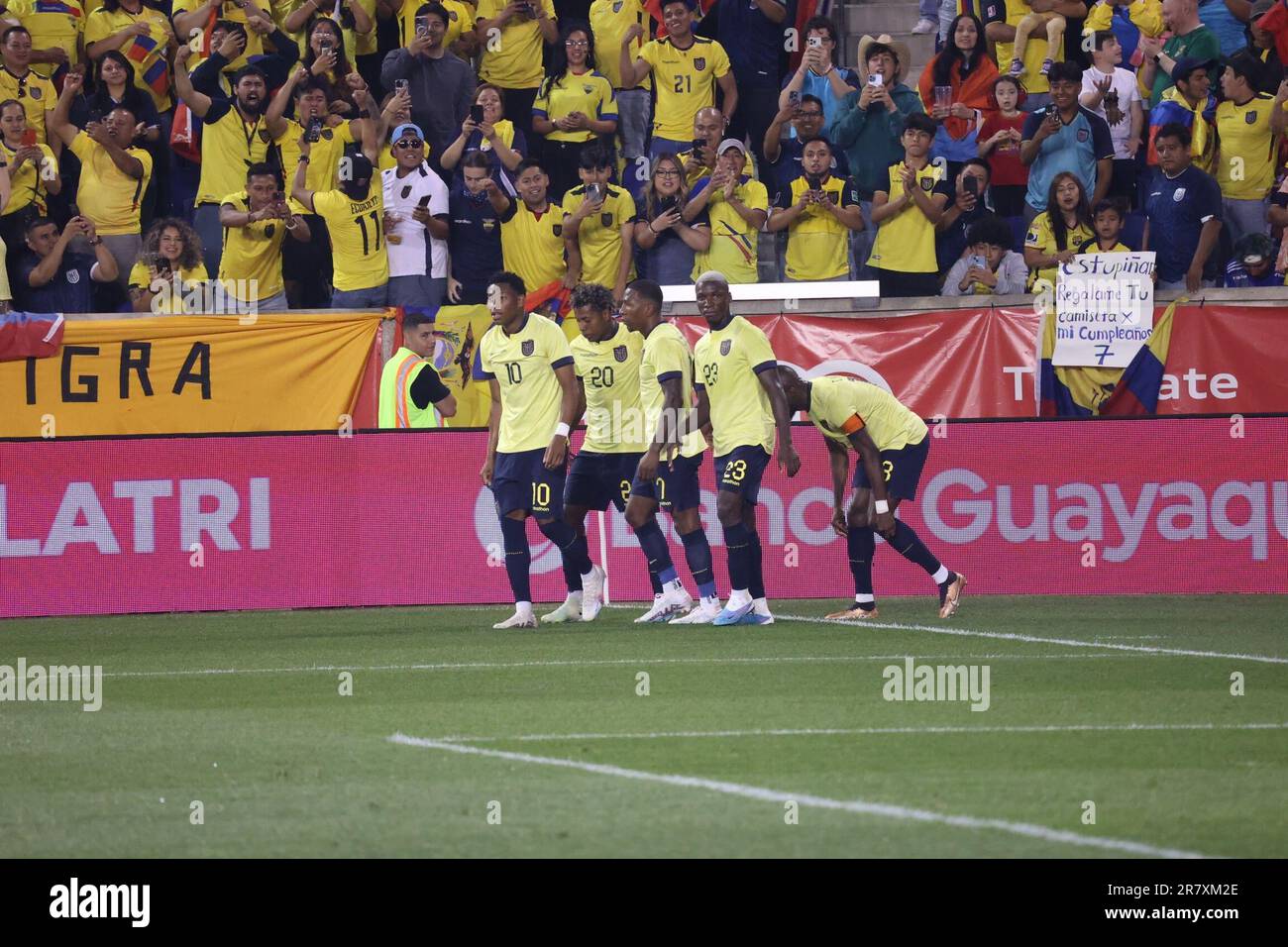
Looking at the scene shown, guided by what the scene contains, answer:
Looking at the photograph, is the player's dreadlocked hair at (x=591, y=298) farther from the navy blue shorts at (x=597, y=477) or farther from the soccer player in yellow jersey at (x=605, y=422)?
the navy blue shorts at (x=597, y=477)

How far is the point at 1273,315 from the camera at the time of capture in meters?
17.9

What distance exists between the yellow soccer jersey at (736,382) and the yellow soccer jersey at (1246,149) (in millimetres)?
7345

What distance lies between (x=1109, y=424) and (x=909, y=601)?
2.25m

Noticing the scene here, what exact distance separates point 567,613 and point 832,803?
7.71 metres

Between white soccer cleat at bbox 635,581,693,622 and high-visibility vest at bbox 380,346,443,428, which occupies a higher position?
high-visibility vest at bbox 380,346,443,428

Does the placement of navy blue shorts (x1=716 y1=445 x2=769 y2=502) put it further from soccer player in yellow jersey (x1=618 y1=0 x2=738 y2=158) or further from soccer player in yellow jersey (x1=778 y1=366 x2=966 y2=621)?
soccer player in yellow jersey (x1=618 y1=0 x2=738 y2=158)

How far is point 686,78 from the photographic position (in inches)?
756

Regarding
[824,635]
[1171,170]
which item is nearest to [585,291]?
[824,635]

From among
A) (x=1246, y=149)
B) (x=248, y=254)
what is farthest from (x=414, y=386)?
(x=1246, y=149)

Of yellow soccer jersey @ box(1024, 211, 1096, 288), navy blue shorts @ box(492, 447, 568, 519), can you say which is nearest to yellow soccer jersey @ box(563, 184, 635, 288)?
yellow soccer jersey @ box(1024, 211, 1096, 288)

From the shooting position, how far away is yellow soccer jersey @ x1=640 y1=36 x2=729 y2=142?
1920cm

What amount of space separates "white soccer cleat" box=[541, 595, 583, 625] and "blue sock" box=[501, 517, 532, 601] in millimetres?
450

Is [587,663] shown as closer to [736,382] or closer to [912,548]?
[736,382]
